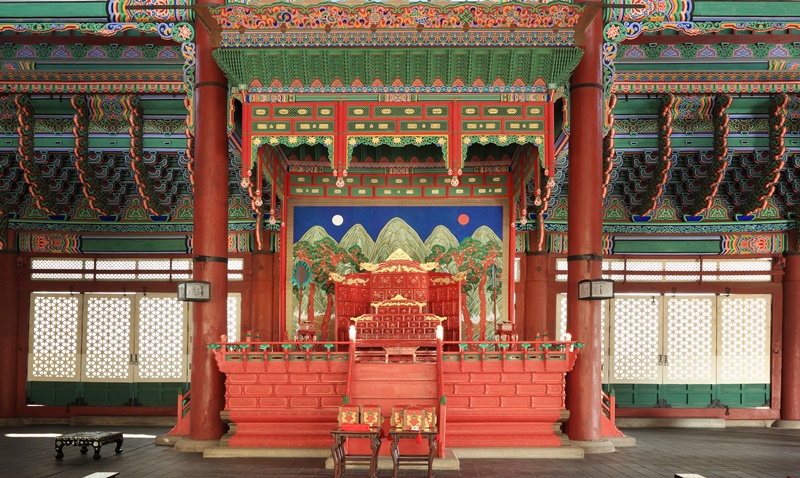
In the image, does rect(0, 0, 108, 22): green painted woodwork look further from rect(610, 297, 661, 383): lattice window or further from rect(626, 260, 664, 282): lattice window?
rect(610, 297, 661, 383): lattice window

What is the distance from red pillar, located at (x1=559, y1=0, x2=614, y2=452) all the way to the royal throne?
282cm

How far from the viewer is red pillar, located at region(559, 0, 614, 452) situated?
9117mm

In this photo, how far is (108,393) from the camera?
A: 13.1 m

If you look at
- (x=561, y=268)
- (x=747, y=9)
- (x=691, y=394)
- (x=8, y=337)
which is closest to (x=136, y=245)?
(x=8, y=337)

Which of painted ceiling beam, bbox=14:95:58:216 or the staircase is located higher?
painted ceiling beam, bbox=14:95:58:216

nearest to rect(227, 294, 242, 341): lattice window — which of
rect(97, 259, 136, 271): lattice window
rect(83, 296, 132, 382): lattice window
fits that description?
rect(83, 296, 132, 382): lattice window

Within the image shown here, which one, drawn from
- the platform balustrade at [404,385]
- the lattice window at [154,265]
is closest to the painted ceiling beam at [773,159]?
the platform balustrade at [404,385]

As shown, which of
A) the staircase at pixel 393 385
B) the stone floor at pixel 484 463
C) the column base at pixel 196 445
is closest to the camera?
the stone floor at pixel 484 463

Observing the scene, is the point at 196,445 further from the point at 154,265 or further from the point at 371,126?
the point at 154,265

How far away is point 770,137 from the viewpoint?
11.4m

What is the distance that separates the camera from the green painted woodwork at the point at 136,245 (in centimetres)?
1327

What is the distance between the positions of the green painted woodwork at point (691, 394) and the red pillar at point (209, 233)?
7.34m

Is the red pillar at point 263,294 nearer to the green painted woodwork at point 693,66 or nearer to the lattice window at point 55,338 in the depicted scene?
the lattice window at point 55,338

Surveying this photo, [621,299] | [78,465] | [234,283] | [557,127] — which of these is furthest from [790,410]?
[78,465]
